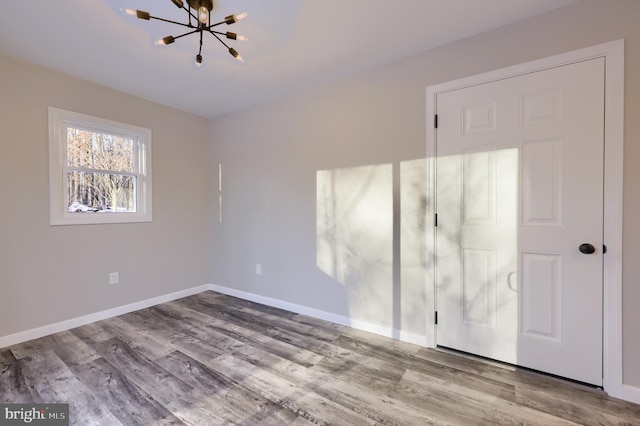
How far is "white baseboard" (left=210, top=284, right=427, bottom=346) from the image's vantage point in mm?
2490

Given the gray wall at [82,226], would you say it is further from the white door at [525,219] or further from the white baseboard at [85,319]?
the white door at [525,219]

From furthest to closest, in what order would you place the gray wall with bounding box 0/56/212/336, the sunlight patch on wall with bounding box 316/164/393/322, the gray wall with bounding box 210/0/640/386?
the sunlight patch on wall with bounding box 316/164/393/322 → the gray wall with bounding box 0/56/212/336 → the gray wall with bounding box 210/0/640/386

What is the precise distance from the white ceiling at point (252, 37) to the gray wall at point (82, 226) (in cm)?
29

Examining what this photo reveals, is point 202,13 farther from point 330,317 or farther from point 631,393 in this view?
point 631,393

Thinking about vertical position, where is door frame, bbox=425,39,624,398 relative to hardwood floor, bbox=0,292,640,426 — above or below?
above

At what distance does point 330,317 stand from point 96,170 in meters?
2.99

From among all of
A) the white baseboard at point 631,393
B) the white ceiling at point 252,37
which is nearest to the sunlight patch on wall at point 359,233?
the white ceiling at point 252,37

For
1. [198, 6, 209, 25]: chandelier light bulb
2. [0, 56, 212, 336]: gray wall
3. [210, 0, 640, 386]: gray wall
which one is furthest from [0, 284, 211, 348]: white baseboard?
[198, 6, 209, 25]: chandelier light bulb

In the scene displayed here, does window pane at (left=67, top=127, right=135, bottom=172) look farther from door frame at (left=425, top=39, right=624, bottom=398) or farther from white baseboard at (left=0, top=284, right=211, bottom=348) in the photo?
door frame at (left=425, top=39, right=624, bottom=398)

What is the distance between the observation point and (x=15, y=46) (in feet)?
7.45

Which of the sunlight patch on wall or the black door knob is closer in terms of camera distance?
the black door knob

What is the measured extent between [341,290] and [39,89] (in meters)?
3.44

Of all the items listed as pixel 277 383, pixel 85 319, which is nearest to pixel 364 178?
pixel 277 383

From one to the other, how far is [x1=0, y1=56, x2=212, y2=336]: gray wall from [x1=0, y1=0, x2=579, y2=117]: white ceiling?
29cm
